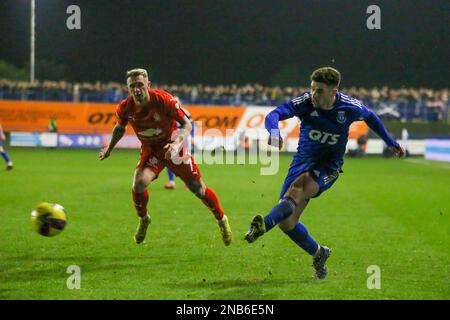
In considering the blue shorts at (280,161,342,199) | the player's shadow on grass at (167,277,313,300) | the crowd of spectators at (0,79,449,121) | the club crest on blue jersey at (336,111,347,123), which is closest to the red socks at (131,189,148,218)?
the player's shadow on grass at (167,277,313,300)

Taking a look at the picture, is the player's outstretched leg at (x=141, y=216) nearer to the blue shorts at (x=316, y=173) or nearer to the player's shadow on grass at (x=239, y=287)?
the player's shadow on grass at (x=239, y=287)

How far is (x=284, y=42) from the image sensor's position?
2014 inches

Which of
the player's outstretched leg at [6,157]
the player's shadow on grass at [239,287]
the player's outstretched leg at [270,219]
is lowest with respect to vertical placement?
the player's outstretched leg at [6,157]

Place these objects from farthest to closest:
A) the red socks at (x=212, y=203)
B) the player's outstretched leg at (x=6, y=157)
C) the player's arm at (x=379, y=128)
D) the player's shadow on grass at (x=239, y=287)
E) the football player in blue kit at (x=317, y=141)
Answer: the player's outstretched leg at (x=6, y=157) → the red socks at (x=212, y=203) → the player's arm at (x=379, y=128) → the football player in blue kit at (x=317, y=141) → the player's shadow on grass at (x=239, y=287)

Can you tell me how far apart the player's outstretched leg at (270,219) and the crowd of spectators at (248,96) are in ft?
93.9

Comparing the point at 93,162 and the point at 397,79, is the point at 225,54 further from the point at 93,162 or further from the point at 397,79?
the point at 93,162

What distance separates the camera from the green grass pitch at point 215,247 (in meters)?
6.96

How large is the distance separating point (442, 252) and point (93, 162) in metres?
19.5

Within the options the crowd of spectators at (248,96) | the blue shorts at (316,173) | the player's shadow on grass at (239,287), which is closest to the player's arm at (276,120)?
the blue shorts at (316,173)

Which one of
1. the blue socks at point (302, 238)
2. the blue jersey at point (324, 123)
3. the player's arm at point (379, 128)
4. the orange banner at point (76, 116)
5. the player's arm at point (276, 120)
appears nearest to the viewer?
the player's arm at point (276, 120)

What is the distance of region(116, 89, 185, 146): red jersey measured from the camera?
9.26 metres

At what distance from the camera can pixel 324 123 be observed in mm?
7508

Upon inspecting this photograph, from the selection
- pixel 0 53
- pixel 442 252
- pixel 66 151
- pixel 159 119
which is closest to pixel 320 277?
pixel 442 252

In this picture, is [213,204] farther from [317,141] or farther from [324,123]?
[324,123]
